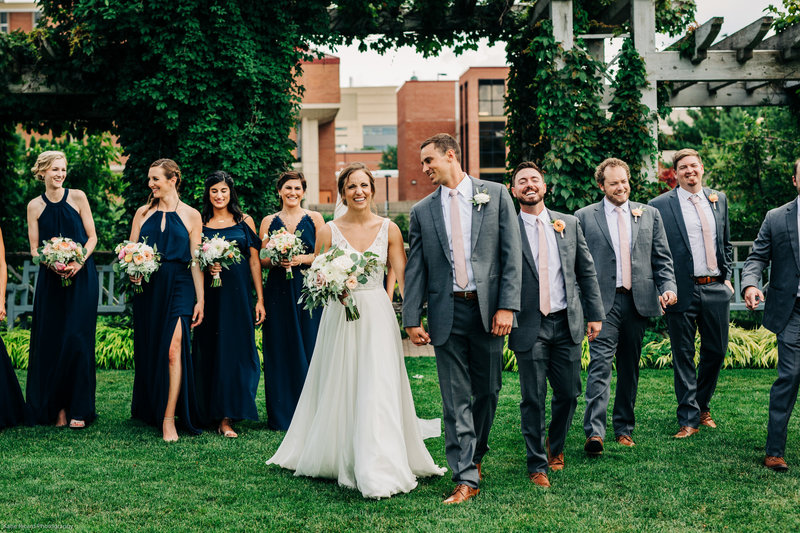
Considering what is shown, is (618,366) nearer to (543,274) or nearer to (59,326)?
(543,274)

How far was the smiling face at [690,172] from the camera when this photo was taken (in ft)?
21.5

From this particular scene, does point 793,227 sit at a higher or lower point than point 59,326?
higher

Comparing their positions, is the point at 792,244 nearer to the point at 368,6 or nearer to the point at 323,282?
the point at 323,282

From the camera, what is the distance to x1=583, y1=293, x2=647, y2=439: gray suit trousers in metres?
5.86

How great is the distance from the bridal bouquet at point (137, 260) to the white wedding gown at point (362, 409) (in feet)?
5.94

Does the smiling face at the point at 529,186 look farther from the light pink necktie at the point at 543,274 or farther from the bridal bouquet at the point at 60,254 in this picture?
the bridal bouquet at the point at 60,254

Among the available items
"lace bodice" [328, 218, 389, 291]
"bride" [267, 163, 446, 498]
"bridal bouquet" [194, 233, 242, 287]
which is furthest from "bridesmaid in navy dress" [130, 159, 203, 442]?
Result: "lace bodice" [328, 218, 389, 291]

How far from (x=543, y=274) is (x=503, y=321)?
666mm

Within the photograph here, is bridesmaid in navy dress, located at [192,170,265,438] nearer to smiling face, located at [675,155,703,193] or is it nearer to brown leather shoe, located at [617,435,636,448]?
brown leather shoe, located at [617,435,636,448]

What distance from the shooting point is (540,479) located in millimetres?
5062

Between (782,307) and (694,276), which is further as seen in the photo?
(694,276)

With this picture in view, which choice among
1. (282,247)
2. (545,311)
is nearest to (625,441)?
(545,311)

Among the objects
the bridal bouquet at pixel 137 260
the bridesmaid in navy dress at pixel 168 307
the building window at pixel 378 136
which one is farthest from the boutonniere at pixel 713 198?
the building window at pixel 378 136

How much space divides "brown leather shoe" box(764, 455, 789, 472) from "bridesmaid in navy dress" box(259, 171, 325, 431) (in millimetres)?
3763
